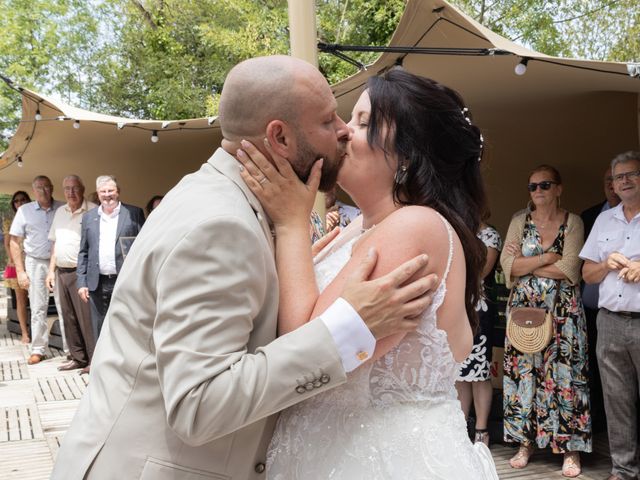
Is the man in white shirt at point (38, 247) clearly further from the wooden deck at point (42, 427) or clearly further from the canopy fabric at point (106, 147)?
the canopy fabric at point (106, 147)

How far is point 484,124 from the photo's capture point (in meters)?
7.07

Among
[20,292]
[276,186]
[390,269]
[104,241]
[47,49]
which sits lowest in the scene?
[20,292]

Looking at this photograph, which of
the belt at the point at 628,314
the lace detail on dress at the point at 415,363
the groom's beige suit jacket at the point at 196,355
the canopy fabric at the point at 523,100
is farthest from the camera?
the canopy fabric at the point at 523,100

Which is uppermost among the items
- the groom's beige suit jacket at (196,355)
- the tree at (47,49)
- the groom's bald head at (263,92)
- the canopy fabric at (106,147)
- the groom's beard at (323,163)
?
the tree at (47,49)

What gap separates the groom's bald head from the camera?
1.64 meters

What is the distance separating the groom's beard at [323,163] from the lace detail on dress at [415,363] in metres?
0.29

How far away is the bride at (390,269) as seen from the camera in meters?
1.69

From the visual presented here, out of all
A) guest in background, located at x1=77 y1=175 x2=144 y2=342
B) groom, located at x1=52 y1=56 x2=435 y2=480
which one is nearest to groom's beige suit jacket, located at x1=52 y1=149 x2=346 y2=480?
A: groom, located at x1=52 y1=56 x2=435 y2=480

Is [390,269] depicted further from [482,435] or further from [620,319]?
[482,435]

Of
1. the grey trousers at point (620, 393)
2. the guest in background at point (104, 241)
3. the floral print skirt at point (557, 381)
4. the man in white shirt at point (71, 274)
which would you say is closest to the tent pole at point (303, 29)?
the floral print skirt at point (557, 381)

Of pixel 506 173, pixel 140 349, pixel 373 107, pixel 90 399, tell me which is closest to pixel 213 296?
pixel 140 349

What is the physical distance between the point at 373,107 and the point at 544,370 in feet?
12.0

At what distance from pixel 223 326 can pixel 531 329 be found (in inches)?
155

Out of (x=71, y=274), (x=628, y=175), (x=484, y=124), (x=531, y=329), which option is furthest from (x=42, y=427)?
(x=628, y=175)
